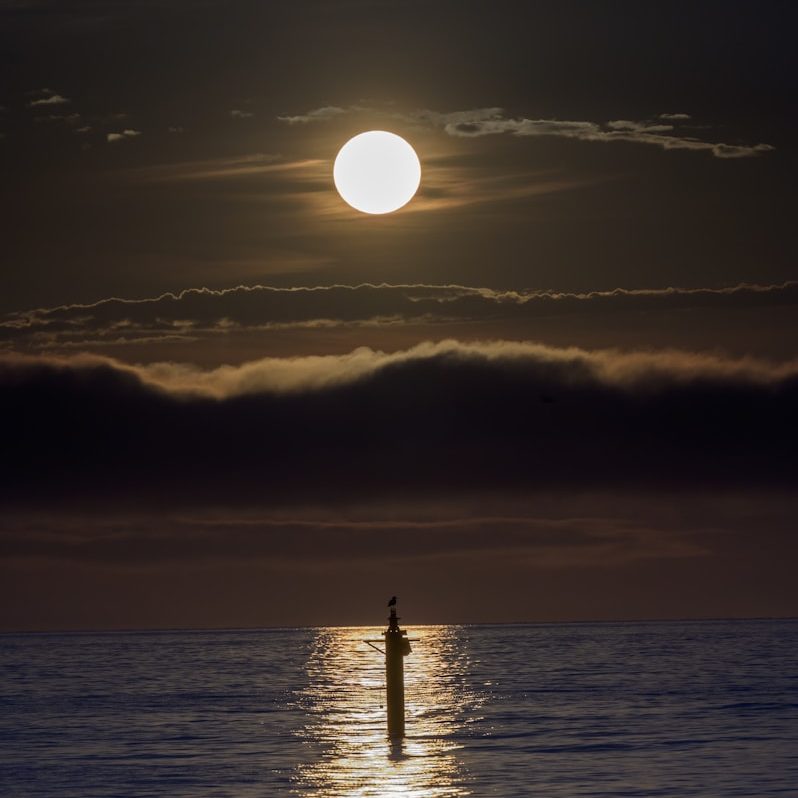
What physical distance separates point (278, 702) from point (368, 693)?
12597 millimetres

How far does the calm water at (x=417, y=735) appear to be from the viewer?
4703 centimetres

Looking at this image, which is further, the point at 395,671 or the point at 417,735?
the point at 417,735

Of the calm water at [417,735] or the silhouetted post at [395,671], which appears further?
the silhouetted post at [395,671]

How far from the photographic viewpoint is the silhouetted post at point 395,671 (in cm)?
5556

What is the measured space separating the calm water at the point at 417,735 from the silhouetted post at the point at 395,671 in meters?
0.87

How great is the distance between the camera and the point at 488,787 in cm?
4591

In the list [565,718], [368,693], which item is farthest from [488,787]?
[368,693]

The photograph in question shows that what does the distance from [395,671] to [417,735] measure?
816cm

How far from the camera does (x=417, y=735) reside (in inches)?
2498

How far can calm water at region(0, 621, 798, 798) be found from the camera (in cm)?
4703

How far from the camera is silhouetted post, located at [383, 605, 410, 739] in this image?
Result: 55562 millimetres

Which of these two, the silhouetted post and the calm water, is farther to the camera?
the silhouetted post

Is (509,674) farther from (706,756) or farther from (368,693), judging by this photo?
(706,756)

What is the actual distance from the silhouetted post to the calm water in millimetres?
868
